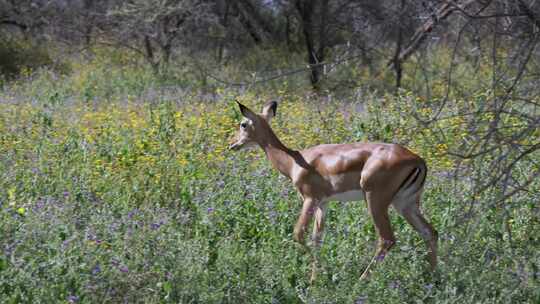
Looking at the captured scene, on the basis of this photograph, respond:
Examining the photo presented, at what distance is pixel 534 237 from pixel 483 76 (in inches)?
358

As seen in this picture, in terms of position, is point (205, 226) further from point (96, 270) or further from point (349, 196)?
point (96, 270)

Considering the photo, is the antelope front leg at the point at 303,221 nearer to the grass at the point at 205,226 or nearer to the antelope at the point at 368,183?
the antelope at the point at 368,183

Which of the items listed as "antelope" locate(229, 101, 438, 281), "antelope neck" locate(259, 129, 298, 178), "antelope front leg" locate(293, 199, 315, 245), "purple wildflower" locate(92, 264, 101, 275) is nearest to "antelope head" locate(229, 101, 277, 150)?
"antelope neck" locate(259, 129, 298, 178)

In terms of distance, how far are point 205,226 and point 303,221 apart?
0.77 meters

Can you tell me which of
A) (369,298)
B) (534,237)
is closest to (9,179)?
(369,298)

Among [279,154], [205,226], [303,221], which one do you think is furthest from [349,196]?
[205,226]

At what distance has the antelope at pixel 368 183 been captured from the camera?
547 cm

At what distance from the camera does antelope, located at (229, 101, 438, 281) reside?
18.0 ft

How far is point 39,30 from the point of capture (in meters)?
25.5

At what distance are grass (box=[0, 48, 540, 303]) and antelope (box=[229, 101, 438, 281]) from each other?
159 millimetres

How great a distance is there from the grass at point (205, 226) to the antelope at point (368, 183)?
0.52 feet

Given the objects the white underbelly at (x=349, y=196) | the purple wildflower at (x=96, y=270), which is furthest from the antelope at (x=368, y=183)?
the purple wildflower at (x=96, y=270)

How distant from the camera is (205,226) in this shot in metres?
5.94

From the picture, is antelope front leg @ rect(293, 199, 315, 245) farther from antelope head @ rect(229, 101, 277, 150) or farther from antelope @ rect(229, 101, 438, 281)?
antelope head @ rect(229, 101, 277, 150)
